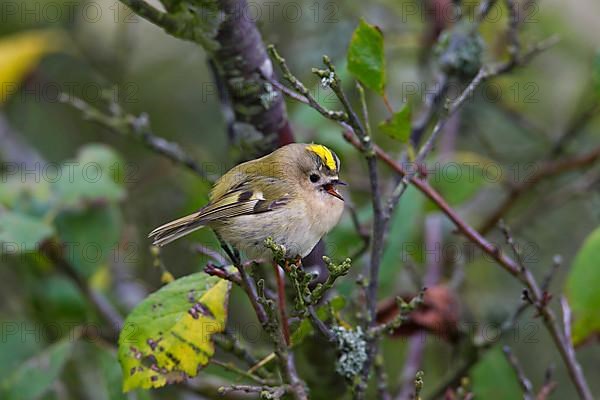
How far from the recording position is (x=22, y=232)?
2221 mm

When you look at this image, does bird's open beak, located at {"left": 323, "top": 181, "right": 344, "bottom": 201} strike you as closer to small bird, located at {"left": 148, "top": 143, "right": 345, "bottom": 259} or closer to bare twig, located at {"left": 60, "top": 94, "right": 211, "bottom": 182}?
small bird, located at {"left": 148, "top": 143, "right": 345, "bottom": 259}

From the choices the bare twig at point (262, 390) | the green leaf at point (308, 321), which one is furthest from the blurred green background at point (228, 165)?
the bare twig at point (262, 390)

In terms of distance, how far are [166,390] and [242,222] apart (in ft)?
4.07

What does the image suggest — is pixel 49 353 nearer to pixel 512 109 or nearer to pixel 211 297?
pixel 211 297

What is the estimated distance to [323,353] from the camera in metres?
2.12

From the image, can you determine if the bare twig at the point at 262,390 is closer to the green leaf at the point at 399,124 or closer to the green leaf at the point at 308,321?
the green leaf at the point at 308,321

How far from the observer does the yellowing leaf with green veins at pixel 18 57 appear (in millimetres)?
3596

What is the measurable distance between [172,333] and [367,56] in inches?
29.1

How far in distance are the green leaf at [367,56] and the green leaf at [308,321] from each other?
49 cm

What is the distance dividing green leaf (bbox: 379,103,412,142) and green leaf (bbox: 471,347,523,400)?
0.87 m

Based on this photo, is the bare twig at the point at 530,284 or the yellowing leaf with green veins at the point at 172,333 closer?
the yellowing leaf with green veins at the point at 172,333

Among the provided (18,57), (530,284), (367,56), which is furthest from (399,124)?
(18,57)

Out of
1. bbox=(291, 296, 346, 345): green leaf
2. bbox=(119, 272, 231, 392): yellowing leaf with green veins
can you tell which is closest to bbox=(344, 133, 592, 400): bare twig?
bbox=(291, 296, 346, 345): green leaf

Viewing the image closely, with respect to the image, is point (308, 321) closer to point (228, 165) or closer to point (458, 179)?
point (458, 179)
